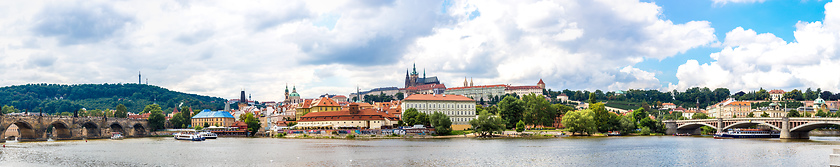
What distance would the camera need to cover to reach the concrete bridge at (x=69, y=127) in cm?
9581

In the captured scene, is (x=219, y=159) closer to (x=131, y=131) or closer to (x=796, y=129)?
(x=796, y=129)

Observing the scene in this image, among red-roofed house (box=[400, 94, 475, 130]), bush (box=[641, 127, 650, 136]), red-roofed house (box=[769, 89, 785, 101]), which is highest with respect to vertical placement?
red-roofed house (box=[769, 89, 785, 101])

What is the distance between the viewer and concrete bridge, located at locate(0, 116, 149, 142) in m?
95.8

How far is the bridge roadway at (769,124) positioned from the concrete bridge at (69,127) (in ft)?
313

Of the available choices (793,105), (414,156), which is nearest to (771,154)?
(414,156)

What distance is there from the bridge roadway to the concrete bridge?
313ft

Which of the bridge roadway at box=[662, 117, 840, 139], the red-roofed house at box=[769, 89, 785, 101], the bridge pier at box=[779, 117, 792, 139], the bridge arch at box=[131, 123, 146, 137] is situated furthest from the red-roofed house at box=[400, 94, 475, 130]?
the red-roofed house at box=[769, 89, 785, 101]

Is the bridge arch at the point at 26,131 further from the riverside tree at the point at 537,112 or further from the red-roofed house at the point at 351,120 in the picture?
the riverside tree at the point at 537,112

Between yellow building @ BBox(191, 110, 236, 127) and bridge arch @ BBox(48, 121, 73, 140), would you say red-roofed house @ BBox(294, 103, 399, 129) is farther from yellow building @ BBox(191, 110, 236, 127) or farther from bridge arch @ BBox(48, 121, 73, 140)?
yellow building @ BBox(191, 110, 236, 127)

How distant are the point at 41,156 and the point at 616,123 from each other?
3179 inches

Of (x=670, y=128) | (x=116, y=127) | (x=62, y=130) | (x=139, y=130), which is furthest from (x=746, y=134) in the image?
(x=139, y=130)

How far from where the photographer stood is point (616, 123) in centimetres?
10619

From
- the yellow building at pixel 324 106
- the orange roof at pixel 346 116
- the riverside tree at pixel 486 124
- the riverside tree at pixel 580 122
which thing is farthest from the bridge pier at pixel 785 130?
the yellow building at pixel 324 106

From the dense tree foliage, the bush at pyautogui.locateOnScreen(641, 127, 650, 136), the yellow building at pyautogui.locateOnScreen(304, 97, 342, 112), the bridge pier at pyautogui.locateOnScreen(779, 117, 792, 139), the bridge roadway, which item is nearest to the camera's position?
the bridge roadway
